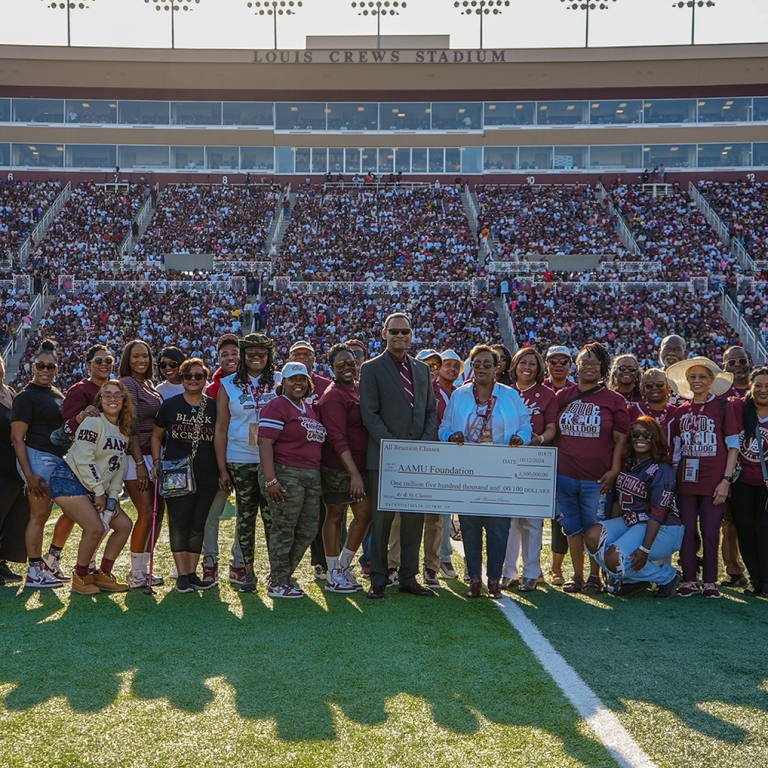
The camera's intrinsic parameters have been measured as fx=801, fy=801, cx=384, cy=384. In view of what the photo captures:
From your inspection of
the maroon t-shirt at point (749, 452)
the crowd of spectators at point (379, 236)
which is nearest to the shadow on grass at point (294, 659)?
the maroon t-shirt at point (749, 452)

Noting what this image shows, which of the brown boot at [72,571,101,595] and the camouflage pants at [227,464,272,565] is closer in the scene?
the brown boot at [72,571,101,595]

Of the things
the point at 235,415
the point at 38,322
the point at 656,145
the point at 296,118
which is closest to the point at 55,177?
the point at 296,118

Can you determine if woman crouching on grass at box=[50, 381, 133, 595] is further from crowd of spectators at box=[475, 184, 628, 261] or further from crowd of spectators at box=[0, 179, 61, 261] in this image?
crowd of spectators at box=[0, 179, 61, 261]

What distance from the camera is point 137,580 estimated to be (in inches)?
238

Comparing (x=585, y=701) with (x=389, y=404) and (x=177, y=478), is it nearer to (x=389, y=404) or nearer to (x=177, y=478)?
(x=389, y=404)

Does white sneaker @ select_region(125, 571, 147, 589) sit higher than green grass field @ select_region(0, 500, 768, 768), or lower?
lower

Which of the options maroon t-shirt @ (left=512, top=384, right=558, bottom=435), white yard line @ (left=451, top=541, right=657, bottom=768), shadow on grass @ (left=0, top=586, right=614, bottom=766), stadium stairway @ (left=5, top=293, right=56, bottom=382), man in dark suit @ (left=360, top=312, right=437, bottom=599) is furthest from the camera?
stadium stairway @ (left=5, top=293, right=56, bottom=382)

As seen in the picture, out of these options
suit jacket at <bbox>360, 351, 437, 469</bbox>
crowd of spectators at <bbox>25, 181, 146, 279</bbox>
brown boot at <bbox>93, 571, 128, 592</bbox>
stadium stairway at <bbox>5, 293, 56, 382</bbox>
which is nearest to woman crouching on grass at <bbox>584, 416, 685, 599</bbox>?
suit jacket at <bbox>360, 351, 437, 469</bbox>

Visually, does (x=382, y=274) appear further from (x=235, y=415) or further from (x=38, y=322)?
(x=235, y=415)

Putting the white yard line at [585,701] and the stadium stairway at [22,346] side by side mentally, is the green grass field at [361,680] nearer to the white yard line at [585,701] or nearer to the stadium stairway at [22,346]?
the white yard line at [585,701]

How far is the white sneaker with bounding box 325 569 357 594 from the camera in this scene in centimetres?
594

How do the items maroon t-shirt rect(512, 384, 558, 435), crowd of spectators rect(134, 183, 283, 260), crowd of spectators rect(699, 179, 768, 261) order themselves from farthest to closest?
crowd of spectators rect(134, 183, 283, 260) < crowd of spectators rect(699, 179, 768, 261) < maroon t-shirt rect(512, 384, 558, 435)

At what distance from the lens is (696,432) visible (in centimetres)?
612

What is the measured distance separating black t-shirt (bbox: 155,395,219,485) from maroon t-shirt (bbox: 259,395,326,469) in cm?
52
